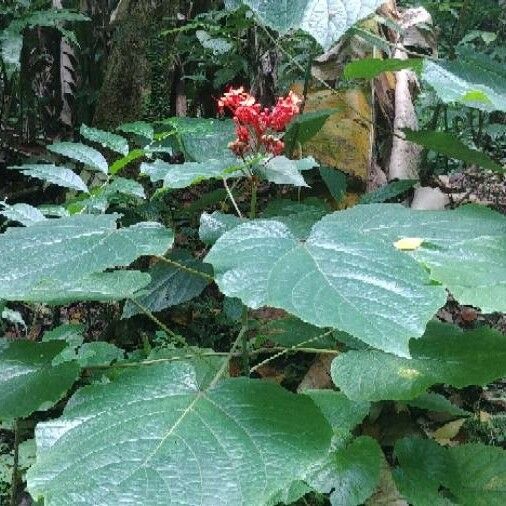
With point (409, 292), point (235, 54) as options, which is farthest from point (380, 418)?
point (235, 54)

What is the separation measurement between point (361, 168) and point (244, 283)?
6.73 feet

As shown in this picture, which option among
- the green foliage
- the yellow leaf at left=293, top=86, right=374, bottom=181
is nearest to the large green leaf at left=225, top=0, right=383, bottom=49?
the green foliage

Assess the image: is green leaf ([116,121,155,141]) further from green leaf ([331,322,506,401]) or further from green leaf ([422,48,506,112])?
green leaf ([331,322,506,401])

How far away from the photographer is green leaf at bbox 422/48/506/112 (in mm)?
1043

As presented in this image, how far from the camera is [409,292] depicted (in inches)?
29.6

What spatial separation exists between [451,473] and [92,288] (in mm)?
835

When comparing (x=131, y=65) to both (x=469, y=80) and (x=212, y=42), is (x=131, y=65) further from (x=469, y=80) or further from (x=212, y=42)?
(x=469, y=80)

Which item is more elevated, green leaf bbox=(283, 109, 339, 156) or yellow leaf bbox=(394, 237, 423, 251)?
green leaf bbox=(283, 109, 339, 156)

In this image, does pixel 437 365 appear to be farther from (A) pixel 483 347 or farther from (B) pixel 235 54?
(B) pixel 235 54

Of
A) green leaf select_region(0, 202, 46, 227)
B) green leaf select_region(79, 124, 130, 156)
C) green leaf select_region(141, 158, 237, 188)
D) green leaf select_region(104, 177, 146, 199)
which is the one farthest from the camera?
green leaf select_region(79, 124, 130, 156)

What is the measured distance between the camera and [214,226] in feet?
3.63

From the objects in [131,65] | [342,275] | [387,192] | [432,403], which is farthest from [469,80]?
[131,65]

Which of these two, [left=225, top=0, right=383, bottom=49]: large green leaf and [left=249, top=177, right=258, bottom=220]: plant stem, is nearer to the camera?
[left=225, top=0, right=383, bottom=49]: large green leaf

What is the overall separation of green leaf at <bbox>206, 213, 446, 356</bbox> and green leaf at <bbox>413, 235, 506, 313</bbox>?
70mm
